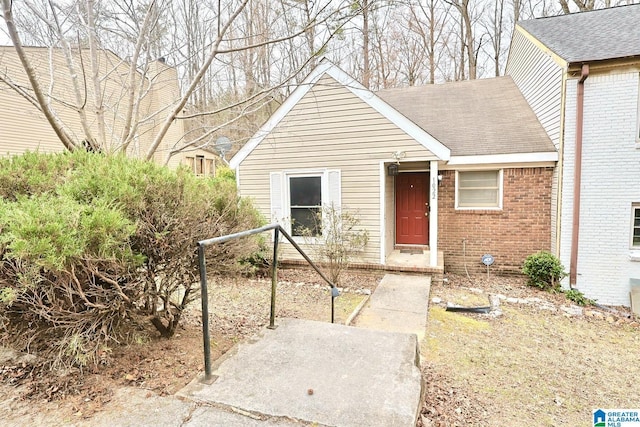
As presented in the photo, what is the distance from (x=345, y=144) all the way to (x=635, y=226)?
6.39 m

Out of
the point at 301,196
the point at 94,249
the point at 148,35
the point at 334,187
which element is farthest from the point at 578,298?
the point at 148,35

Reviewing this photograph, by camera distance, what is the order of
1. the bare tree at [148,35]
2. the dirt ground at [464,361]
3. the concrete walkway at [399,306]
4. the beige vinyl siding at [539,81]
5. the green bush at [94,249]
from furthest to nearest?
1. the beige vinyl siding at [539,81]
2. the concrete walkway at [399,306]
3. the bare tree at [148,35]
4. the dirt ground at [464,361]
5. the green bush at [94,249]

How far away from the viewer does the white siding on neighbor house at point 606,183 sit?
273 inches

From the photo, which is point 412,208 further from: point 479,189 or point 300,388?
point 300,388

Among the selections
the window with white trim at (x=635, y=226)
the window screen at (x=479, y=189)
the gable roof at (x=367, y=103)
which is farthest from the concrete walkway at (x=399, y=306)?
the window with white trim at (x=635, y=226)

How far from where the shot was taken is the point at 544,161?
25.1ft

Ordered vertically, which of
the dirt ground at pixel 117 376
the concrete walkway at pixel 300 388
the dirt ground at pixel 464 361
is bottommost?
the dirt ground at pixel 464 361

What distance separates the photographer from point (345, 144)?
7898mm

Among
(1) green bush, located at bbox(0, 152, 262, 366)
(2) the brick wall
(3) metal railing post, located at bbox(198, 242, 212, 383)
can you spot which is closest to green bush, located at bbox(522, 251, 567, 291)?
(2) the brick wall

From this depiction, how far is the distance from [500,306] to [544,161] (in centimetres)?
367

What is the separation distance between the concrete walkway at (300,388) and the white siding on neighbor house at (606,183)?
6424mm

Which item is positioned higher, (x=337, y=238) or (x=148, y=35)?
(x=148, y=35)

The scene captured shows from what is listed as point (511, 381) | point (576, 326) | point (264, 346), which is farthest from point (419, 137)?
point (264, 346)

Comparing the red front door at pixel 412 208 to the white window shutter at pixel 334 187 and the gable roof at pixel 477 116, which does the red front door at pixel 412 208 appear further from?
the white window shutter at pixel 334 187
